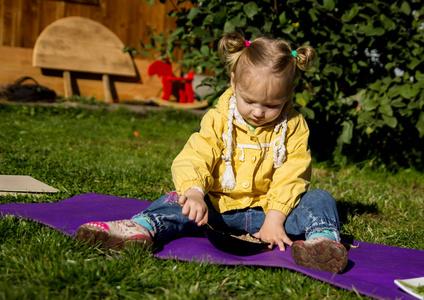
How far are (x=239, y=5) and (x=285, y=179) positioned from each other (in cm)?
164

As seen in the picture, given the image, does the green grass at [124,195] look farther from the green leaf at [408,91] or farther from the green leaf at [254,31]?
Answer: the green leaf at [254,31]

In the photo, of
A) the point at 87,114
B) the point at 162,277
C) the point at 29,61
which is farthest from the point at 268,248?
the point at 29,61

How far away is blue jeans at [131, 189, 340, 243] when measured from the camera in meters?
2.12

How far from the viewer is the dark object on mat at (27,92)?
6724 millimetres

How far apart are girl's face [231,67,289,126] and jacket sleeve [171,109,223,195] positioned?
170 millimetres

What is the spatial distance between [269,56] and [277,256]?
2.92ft

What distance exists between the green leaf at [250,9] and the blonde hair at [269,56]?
1014 millimetres

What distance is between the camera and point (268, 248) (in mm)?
2076

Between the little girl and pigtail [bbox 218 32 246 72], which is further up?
pigtail [bbox 218 32 246 72]

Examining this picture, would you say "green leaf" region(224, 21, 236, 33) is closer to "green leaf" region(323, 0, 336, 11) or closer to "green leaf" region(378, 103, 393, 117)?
"green leaf" region(323, 0, 336, 11)

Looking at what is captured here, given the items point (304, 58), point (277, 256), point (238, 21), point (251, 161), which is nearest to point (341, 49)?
point (238, 21)

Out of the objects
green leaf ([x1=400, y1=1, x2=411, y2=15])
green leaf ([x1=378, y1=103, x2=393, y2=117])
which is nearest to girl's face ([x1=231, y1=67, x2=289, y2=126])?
green leaf ([x1=378, y1=103, x2=393, y2=117])

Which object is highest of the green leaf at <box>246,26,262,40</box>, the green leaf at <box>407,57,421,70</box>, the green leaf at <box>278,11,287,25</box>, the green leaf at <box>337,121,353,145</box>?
the green leaf at <box>278,11,287,25</box>

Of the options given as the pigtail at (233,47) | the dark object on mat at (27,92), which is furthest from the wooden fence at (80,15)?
the pigtail at (233,47)
